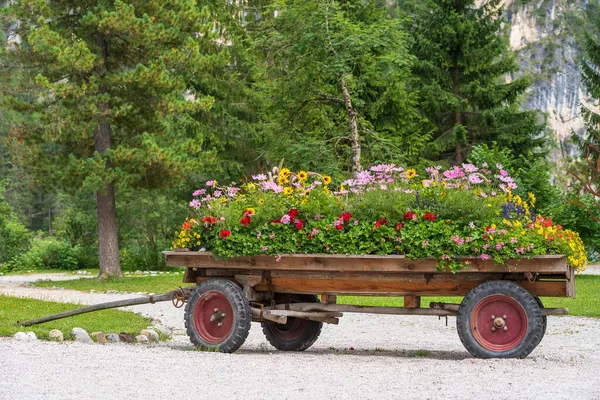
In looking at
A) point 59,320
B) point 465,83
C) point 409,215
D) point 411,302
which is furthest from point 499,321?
point 465,83

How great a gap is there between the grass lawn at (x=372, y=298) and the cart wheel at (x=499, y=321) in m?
7.46

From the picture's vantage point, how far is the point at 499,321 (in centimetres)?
780

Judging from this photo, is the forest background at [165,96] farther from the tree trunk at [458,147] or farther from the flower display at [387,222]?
the flower display at [387,222]

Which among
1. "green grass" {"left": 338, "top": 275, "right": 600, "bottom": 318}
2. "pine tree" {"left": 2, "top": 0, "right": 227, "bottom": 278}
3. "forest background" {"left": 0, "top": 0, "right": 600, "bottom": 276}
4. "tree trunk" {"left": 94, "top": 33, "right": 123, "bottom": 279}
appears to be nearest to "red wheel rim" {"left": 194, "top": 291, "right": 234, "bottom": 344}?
"green grass" {"left": 338, "top": 275, "right": 600, "bottom": 318}

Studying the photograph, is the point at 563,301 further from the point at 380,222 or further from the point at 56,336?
the point at 56,336

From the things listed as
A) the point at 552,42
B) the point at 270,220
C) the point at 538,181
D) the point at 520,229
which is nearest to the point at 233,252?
the point at 270,220

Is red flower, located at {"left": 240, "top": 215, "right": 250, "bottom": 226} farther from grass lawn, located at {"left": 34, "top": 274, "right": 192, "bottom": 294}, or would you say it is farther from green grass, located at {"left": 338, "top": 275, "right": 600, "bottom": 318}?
grass lawn, located at {"left": 34, "top": 274, "right": 192, "bottom": 294}

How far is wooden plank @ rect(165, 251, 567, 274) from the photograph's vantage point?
25.3 ft

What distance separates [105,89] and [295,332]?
1512cm

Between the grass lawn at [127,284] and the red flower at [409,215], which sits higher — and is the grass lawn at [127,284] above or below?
below

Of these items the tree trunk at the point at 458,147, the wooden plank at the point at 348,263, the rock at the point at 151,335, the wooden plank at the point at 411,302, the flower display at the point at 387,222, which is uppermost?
the tree trunk at the point at 458,147

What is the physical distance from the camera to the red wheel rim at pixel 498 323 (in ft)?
25.6

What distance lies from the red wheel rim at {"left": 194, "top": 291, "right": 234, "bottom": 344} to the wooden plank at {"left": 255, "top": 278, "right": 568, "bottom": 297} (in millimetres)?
455

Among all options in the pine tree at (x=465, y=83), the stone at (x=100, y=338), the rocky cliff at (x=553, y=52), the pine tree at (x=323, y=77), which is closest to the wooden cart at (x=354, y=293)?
the stone at (x=100, y=338)
